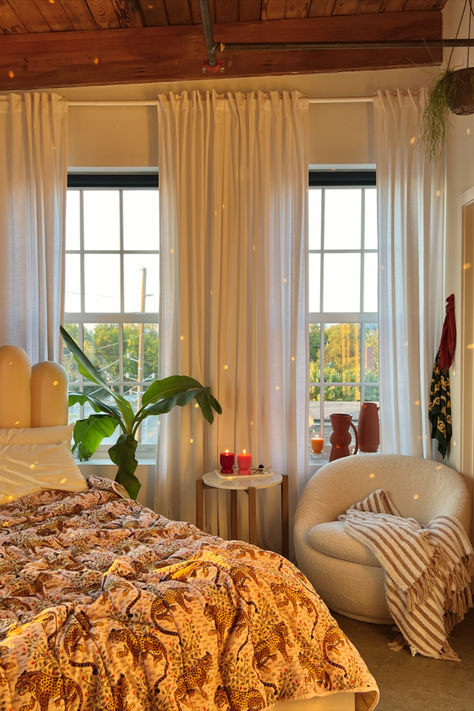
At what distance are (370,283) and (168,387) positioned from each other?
1.57 m

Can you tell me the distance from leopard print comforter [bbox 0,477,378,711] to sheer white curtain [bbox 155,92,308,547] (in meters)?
1.67

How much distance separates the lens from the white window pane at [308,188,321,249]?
14.6 ft

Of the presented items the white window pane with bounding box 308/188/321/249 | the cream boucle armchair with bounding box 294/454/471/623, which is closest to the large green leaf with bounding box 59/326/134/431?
the cream boucle armchair with bounding box 294/454/471/623

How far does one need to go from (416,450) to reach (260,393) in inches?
40.3

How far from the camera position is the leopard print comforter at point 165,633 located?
1.71m

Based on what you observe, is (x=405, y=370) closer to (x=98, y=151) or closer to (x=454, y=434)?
(x=454, y=434)

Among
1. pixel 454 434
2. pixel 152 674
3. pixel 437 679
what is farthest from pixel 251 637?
pixel 454 434

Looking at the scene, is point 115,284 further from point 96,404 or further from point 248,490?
point 248,490

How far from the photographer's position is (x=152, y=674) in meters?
1.77

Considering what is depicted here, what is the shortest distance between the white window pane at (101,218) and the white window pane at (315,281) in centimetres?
134

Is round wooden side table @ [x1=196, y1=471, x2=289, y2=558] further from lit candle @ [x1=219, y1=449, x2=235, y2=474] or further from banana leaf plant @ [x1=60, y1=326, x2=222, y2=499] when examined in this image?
banana leaf plant @ [x1=60, y1=326, x2=222, y2=499]

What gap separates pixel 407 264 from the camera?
13.4 ft

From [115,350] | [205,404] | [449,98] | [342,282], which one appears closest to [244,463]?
[205,404]

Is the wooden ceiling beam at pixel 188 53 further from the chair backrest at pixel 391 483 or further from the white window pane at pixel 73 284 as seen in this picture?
the chair backrest at pixel 391 483
